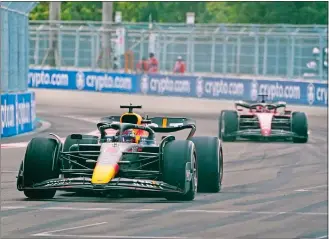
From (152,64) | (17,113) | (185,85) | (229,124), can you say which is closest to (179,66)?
(152,64)

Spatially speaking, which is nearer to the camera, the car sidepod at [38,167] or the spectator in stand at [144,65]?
the car sidepod at [38,167]

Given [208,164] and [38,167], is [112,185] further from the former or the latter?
[208,164]

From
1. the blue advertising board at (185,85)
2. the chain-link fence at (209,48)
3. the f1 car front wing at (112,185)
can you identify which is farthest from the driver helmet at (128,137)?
the chain-link fence at (209,48)

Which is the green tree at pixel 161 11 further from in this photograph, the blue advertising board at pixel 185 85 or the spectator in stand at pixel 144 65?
the blue advertising board at pixel 185 85

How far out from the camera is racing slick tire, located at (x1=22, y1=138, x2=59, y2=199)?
51.4 feet

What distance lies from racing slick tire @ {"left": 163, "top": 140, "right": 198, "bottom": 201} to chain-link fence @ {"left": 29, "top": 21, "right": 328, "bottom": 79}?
93.2 feet

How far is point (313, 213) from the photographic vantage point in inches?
584

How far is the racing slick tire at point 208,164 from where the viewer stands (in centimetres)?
1667

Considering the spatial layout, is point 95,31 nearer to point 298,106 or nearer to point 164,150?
point 298,106

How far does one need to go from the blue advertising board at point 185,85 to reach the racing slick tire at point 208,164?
958 inches

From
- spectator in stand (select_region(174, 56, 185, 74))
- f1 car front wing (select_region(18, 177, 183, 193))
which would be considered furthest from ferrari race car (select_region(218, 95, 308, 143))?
spectator in stand (select_region(174, 56, 185, 74))

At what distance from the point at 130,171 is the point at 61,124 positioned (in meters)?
19.7

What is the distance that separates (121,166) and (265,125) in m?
12.7

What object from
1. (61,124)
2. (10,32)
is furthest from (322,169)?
(61,124)
